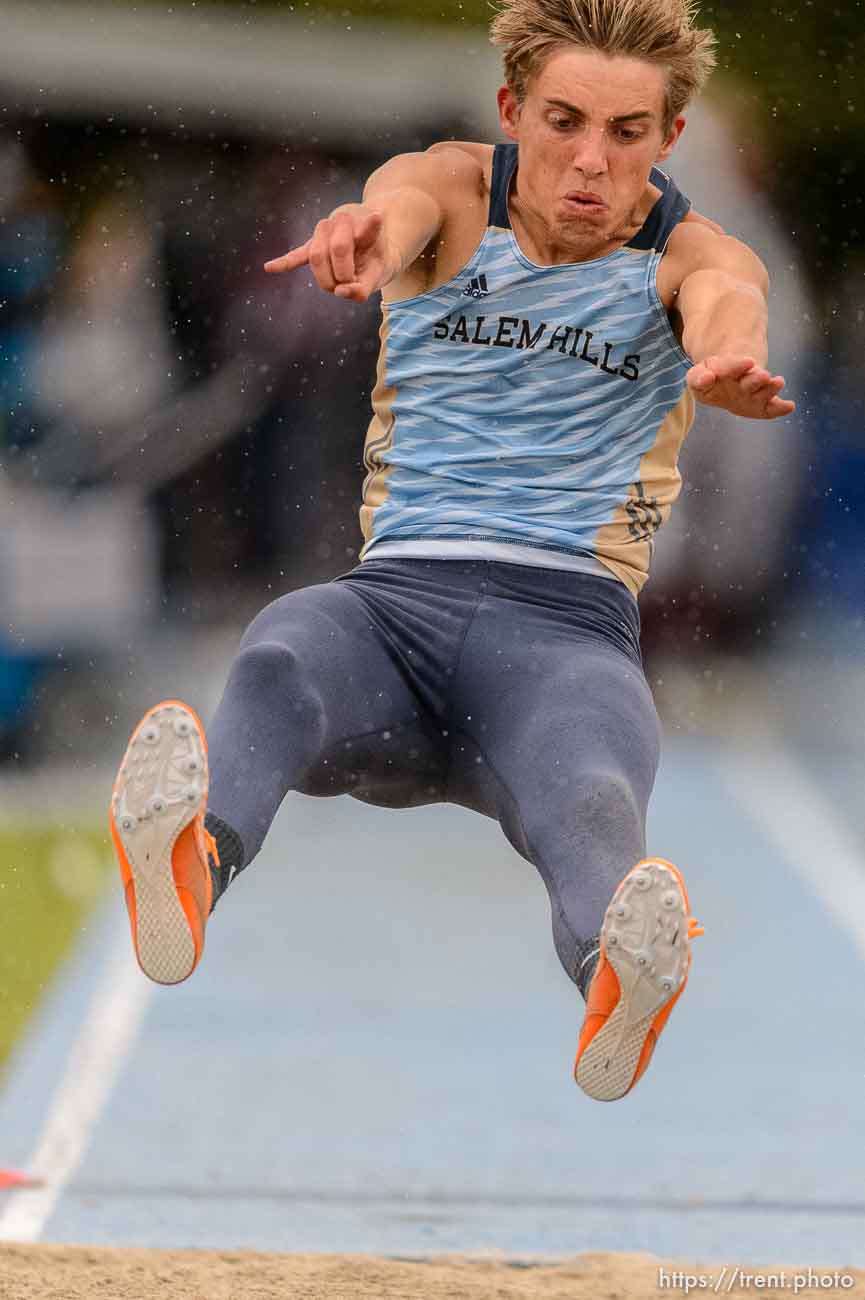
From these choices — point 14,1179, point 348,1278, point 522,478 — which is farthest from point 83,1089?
point 522,478

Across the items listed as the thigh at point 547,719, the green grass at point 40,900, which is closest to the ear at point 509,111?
the thigh at point 547,719

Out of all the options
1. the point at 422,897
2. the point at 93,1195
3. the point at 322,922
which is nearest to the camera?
the point at 93,1195

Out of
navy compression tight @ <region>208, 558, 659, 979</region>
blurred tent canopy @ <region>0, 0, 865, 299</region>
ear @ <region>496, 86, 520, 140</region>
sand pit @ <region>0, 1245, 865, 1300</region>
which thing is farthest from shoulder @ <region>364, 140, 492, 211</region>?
blurred tent canopy @ <region>0, 0, 865, 299</region>

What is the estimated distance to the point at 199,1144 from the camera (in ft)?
24.5

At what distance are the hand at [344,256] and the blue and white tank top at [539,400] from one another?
0.47 meters

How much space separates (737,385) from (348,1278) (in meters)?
3.06

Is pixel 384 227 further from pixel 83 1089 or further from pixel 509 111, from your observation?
pixel 83 1089

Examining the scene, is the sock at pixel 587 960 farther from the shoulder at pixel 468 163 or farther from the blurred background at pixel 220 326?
the blurred background at pixel 220 326

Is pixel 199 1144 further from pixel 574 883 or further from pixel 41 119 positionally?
pixel 41 119

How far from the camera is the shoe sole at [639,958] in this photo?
364cm

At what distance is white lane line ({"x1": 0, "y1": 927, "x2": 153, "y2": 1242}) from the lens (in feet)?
22.2

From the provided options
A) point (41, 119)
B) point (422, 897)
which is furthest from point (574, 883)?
point (41, 119)

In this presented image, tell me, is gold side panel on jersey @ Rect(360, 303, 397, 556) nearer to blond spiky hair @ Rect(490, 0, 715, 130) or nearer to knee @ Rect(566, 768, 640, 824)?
blond spiky hair @ Rect(490, 0, 715, 130)

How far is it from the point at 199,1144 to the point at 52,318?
666 cm
